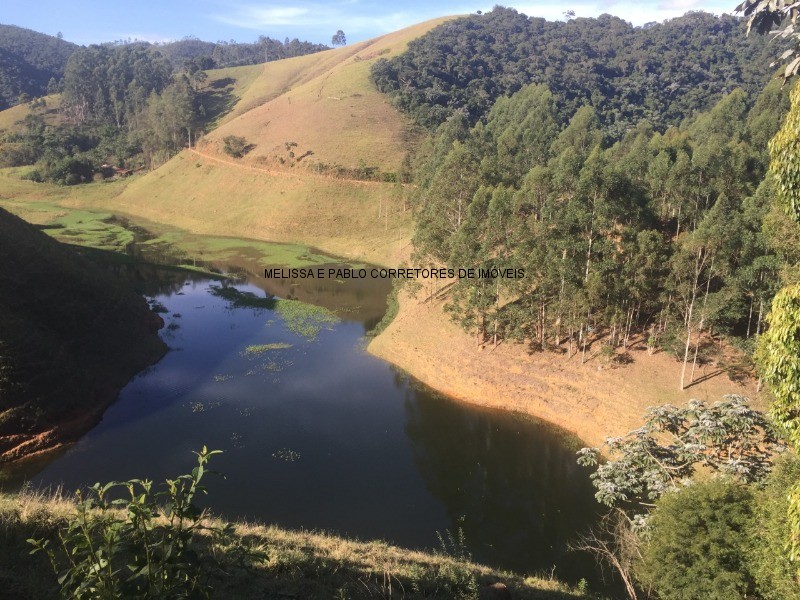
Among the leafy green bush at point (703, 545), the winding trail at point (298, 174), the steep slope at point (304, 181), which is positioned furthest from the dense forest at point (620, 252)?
the winding trail at point (298, 174)

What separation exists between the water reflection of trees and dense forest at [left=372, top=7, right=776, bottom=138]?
91.9 m

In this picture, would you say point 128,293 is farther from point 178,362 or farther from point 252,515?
point 252,515

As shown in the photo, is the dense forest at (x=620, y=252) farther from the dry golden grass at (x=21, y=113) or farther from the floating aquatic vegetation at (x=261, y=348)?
the dry golden grass at (x=21, y=113)

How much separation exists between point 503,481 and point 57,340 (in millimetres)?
30972

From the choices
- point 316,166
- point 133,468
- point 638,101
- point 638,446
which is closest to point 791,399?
point 638,446

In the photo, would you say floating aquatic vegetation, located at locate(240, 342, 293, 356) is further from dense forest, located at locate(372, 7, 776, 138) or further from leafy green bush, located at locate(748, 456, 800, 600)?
dense forest, located at locate(372, 7, 776, 138)

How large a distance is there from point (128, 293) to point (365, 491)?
33.3 meters

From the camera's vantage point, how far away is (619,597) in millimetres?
19203

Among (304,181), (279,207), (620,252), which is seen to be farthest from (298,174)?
(620,252)

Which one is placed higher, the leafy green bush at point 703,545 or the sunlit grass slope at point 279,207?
the sunlit grass slope at point 279,207

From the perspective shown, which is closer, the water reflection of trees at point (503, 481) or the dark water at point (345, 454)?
the water reflection of trees at point (503, 481)

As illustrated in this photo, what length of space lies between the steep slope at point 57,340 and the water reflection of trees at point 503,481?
21.4m

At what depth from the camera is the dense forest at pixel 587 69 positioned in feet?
408

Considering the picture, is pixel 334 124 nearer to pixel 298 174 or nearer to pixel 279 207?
pixel 298 174
